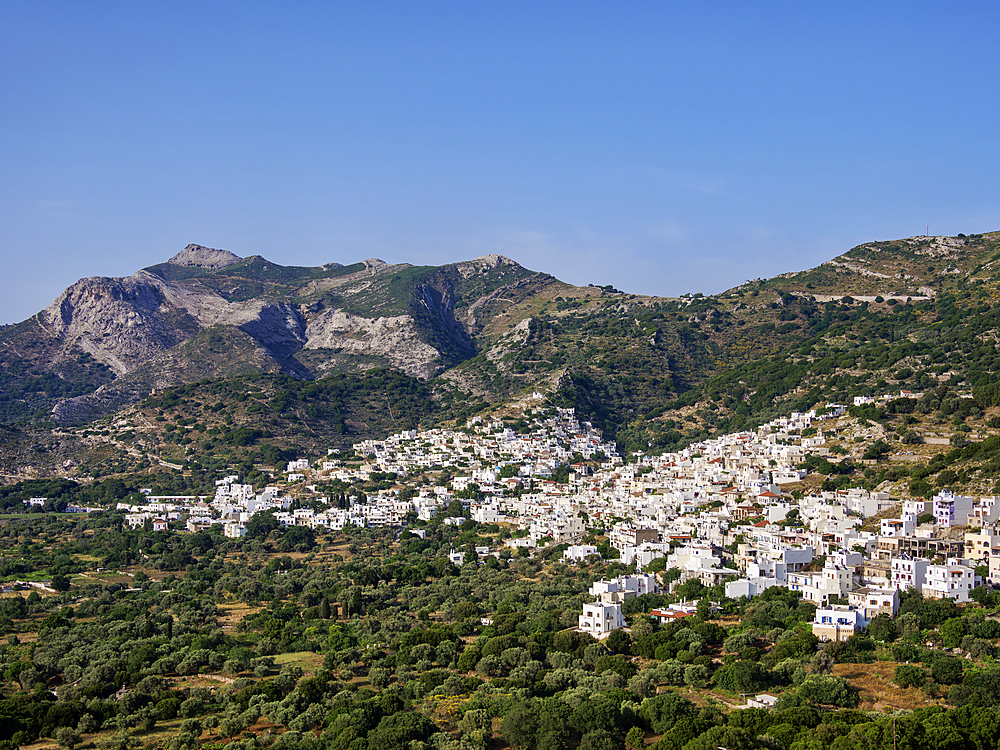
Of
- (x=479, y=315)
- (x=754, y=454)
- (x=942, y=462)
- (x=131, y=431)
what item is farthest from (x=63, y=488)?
(x=479, y=315)

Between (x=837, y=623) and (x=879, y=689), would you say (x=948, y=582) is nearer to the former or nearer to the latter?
(x=837, y=623)

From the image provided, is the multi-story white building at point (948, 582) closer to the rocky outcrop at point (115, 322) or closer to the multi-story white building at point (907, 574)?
the multi-story white building at point (907, 574)

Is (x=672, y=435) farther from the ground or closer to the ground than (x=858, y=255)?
closer to the ground

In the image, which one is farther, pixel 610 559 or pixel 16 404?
pixel 16 404

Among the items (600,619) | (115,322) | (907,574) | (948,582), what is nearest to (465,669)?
(600,619)

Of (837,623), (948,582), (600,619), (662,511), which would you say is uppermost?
(662,511)

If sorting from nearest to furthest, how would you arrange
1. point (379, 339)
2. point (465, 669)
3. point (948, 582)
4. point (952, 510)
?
point (465, 669) → point (948, 582) → point (952, 510) → point (379, 339)

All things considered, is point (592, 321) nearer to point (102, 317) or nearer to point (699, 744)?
point (102, 317)
